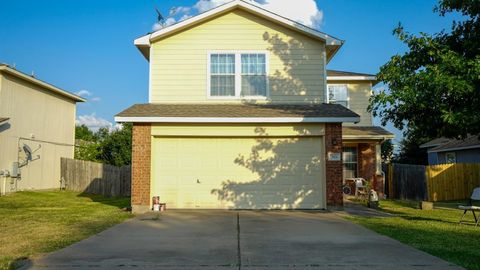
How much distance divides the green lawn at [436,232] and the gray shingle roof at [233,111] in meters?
3.50

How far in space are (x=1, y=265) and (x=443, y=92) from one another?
1018cm

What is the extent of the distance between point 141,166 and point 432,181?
13.9 m

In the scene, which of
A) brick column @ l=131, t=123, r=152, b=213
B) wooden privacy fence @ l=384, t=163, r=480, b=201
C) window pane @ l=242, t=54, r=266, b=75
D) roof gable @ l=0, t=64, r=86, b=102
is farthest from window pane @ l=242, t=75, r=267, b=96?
roof gable @ l=0, t=64, r=86, b=102

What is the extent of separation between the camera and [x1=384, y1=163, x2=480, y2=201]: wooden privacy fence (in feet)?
72.5

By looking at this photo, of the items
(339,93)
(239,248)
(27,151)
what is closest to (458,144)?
(339,93)

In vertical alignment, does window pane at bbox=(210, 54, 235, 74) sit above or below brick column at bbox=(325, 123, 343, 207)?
above

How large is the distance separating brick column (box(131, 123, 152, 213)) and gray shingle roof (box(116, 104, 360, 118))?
569 mm

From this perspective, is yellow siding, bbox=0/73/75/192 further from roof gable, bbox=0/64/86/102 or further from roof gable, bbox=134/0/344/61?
roof gable, bbox=134/0/344/61

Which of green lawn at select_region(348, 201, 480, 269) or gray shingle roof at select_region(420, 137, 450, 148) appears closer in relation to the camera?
green lawn at select_region(348, 201, 480, 269)

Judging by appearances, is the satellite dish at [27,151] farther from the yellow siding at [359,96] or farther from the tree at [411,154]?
the tree at [411,154]

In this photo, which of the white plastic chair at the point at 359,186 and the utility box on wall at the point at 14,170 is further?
the utility box on wall at the point at 14,170

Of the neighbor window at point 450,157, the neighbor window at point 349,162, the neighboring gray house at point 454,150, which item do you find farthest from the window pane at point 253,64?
the neighbor window at point 450,157

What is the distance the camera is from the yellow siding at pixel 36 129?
22656 mm

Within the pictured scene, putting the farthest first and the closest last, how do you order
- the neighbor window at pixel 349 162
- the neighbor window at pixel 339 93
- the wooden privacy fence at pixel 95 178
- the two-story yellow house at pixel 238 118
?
1. the neighbor window at pixel 339 93
2. the wooden privacy fence at pixel 95 178
3. the neighbor window at pixel 349 162
4. the two-story yellow house at pixel 238 118
